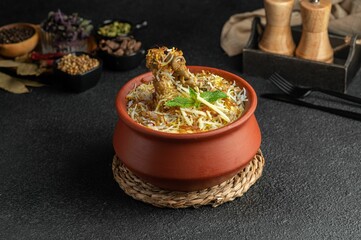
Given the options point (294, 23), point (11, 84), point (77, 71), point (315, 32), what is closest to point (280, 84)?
point (315, 32)

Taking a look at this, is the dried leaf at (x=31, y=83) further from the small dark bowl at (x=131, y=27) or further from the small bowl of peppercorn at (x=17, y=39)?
the small dark bowl at (x=131, y=27)

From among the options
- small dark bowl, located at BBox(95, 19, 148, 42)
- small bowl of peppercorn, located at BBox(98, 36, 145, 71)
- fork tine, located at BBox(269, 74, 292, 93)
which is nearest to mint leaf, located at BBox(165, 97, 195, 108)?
fork tine, located at BBox(269, 74, 292, 93)

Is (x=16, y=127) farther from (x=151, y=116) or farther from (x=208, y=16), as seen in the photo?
(x=208, y=16)

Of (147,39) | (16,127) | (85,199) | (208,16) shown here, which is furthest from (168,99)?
(208,16)

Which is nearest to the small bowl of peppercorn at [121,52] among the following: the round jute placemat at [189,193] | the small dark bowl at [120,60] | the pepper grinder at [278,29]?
the small dark bowl at [120,60]

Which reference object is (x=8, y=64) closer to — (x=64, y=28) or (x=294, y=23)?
(x=64, y=28)

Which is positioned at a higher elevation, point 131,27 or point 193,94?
point 193,94
